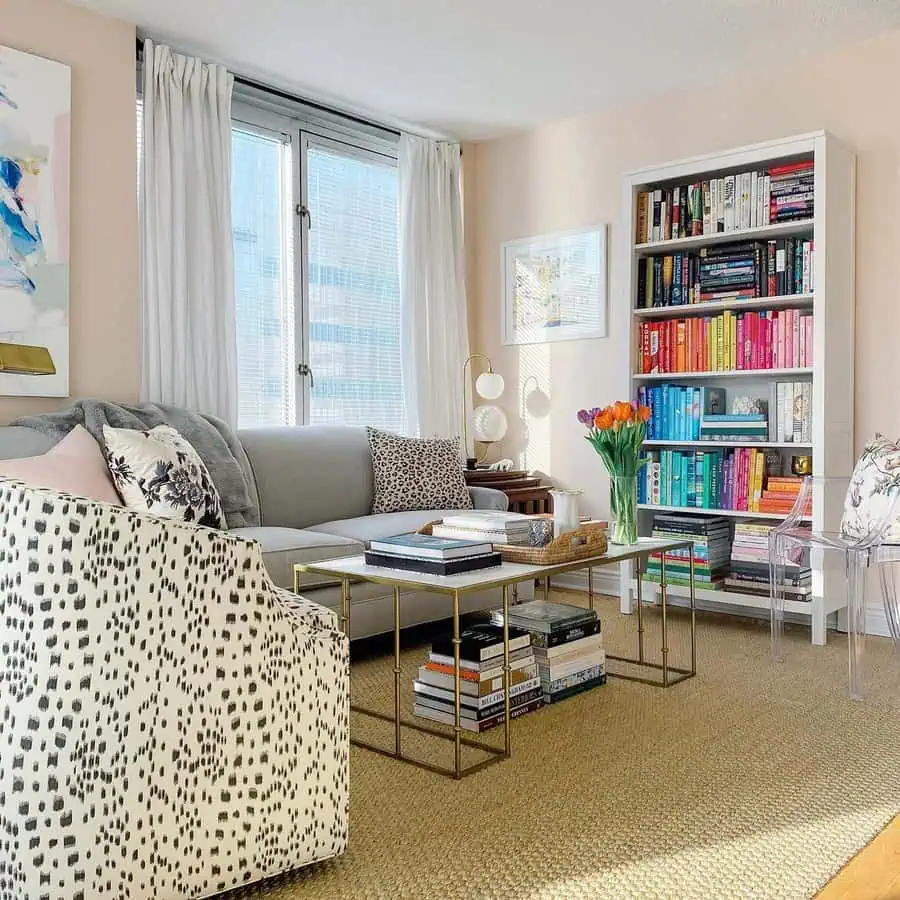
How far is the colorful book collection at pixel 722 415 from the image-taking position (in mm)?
4055

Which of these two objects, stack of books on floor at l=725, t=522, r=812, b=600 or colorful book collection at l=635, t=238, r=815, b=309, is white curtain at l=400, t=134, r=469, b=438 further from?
stack of books on floor at l=725, t=522, r=812, b=600

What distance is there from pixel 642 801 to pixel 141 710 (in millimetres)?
1227

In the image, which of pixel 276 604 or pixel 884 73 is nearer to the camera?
pixel 276 604

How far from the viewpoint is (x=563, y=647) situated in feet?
10.0

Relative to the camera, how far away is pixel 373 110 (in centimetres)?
491

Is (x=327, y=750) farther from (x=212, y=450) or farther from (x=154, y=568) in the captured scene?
(x=212, y=450)

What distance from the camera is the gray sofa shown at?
3291 millimetres

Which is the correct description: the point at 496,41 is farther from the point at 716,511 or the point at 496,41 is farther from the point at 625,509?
the point at 716,511

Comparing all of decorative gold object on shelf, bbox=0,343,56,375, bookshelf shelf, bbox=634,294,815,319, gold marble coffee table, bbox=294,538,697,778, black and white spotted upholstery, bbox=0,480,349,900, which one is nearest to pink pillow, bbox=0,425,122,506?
decorative gold object on shelf, bbox=0,343,56,375

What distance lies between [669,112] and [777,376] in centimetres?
147

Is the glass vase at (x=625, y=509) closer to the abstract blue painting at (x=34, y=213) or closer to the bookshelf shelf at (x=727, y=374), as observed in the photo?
the bookshelf shelf at (x=727, y=374)

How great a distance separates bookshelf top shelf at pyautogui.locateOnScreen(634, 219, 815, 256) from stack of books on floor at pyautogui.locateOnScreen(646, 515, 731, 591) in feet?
4.22

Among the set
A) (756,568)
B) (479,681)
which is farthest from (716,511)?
(479,681)

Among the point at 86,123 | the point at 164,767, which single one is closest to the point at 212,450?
the point at 86,123
